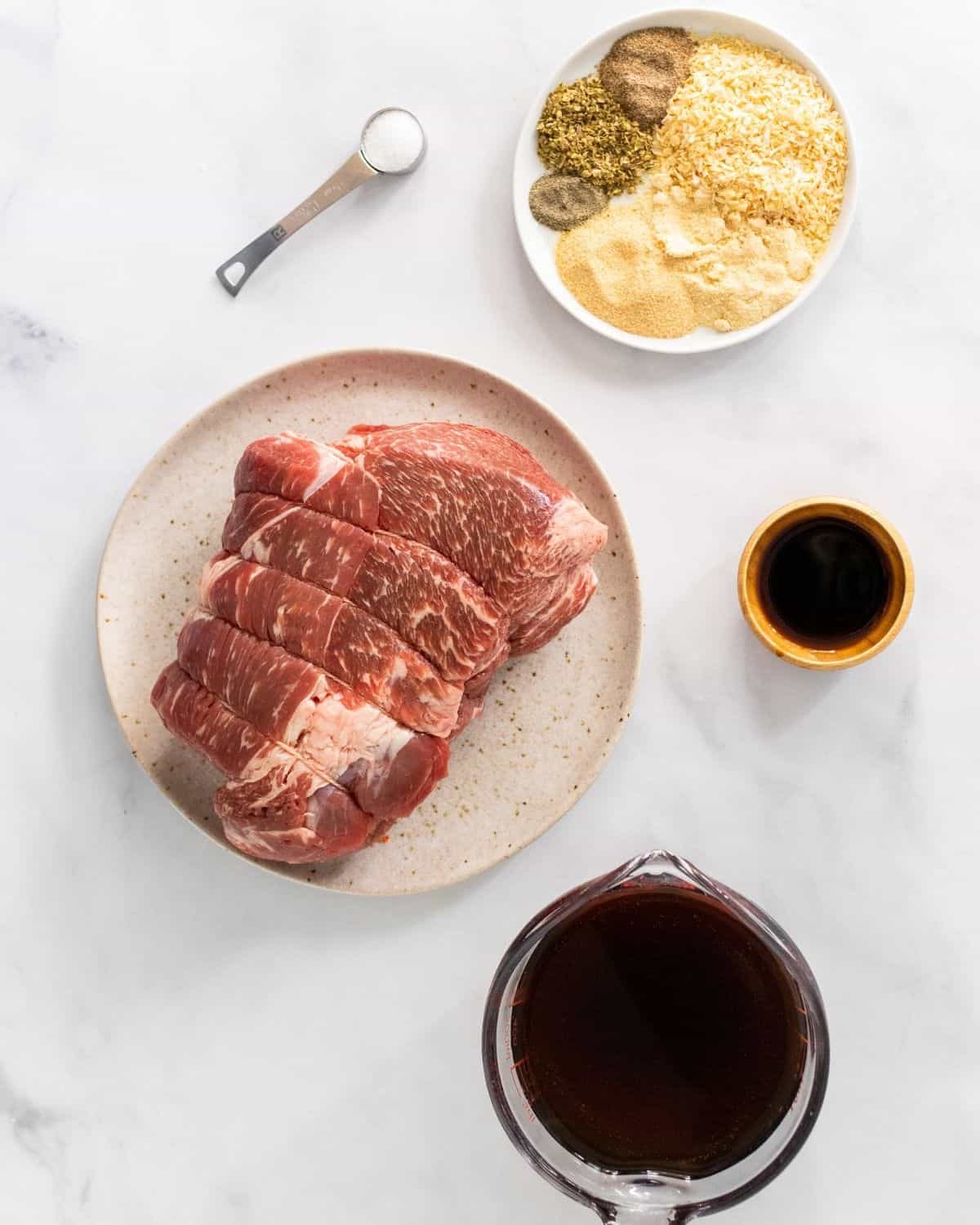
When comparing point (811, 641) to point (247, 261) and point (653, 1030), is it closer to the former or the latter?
point (653, 1030)

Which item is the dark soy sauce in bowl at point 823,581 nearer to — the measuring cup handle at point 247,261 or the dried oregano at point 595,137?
the dried oregano at point 595,137

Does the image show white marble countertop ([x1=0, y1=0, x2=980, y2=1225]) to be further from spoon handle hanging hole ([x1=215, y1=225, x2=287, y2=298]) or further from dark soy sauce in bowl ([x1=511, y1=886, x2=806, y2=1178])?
dark soy sauce in bowl ([x1=511, y1=886, x2=806, y2=1178])

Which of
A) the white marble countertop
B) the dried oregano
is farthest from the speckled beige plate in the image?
the dried oregano

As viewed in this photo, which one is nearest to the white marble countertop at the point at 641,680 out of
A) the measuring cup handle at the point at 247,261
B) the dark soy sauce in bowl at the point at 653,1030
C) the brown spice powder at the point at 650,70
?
the measuring cup handle at the point at 247,261

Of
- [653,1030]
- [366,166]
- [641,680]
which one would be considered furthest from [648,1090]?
[366,166]

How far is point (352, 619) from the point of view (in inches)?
74.2

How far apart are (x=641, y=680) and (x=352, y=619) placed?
2.27 ft

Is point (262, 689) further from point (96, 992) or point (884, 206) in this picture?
point (884, 206)

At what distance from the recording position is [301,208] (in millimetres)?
2238

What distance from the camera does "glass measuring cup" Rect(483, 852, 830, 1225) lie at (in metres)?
1.79

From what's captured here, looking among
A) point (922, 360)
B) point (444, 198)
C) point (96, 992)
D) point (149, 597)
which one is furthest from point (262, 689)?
point (922, 360)

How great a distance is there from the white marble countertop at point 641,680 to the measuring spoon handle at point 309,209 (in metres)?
0.05

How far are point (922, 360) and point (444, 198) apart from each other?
1.06 metres

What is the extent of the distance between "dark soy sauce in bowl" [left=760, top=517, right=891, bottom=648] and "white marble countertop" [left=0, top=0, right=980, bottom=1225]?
0.11 meters
